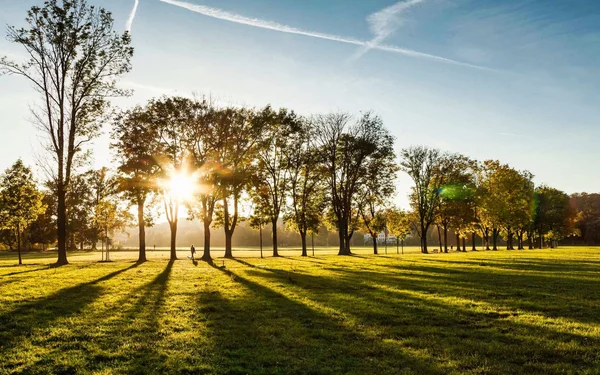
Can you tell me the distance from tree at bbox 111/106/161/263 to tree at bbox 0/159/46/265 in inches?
368

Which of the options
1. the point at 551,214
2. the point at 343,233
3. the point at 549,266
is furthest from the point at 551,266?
the point at 551,214

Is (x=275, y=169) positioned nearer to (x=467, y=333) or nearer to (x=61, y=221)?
(x=61, y=221)

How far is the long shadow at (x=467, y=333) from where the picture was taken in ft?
29.4

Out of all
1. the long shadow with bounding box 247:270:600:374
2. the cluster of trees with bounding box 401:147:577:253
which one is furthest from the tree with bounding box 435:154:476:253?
the long shadow with bounding box 247:270:600:374

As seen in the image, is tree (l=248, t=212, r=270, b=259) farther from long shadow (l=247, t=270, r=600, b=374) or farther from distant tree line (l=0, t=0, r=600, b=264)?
long shadow (l=247, t=270, r=600, b=374)

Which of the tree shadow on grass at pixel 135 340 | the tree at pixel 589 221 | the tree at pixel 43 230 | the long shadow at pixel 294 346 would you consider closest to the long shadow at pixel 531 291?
the long shadow at pixel 294 346

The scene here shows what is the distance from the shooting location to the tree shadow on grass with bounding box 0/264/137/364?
11.1 meters

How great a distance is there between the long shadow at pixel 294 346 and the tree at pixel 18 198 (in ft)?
125

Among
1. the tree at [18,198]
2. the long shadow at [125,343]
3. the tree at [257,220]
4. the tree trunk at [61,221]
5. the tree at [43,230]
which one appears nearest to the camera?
the long shadow at [125,343]

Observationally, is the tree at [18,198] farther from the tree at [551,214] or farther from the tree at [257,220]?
the tree at [551,214]

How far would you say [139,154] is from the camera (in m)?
45.8

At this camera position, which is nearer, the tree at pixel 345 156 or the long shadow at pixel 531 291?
the long shadow at pixel 531 291

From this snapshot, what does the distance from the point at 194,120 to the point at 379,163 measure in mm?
34564

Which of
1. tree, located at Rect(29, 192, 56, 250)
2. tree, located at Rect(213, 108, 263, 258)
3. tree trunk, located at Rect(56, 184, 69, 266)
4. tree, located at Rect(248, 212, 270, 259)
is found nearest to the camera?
tree trunk, located at Rect(56, 184, 69, 266)
